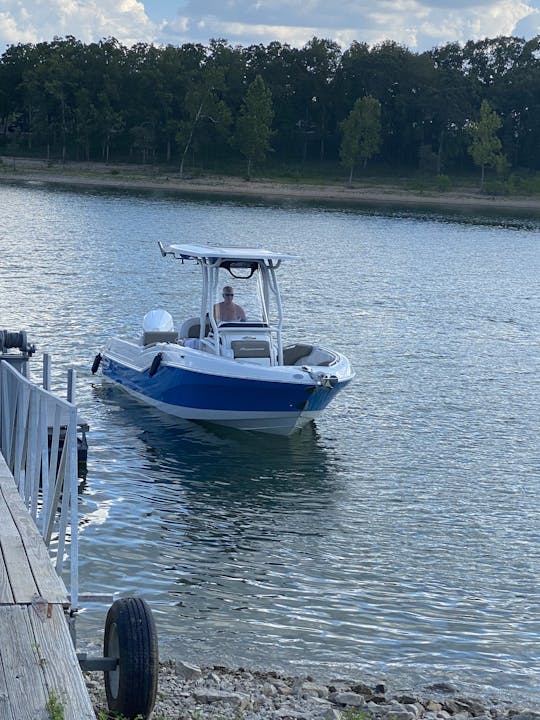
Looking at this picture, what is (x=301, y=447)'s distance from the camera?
18.1m

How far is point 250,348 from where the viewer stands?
1816 cm

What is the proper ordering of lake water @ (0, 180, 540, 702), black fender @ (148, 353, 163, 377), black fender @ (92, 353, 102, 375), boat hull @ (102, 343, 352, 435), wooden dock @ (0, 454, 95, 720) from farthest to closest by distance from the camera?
black fender @ (92, 353, 102, 375) < black fender @ (148, 353, 163, 377) < boat hull @ (102, 343, 352, 435) < lake water @ (0, 180, 540, 702) < wooden dock @ (0, 454, 95, 720)

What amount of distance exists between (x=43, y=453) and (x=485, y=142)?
10903cm

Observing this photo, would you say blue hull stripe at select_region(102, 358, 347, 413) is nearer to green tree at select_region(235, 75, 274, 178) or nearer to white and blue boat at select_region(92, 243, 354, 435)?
white and blue boat at select_region(92, 243, 354, 435)

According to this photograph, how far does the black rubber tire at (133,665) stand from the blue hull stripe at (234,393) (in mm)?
10052

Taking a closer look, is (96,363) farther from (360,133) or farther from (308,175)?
(308,175)

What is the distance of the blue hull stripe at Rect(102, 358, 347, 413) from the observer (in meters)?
17.4

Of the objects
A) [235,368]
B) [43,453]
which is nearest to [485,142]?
[235,368]

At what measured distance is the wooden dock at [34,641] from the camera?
6.00 m

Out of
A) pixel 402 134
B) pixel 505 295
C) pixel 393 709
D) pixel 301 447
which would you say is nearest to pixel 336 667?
pixel 393 709

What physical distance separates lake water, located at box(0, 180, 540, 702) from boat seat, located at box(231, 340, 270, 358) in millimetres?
1383

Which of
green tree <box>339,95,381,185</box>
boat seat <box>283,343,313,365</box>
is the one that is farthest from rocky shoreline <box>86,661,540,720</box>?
green tree <box>339,95,381,185</box>

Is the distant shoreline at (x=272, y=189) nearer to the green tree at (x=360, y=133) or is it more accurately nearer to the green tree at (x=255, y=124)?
the green tree at (x=360, y=133)

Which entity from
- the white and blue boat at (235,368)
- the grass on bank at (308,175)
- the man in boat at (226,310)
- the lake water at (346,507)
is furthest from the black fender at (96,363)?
the grass on bank at (308,175)
